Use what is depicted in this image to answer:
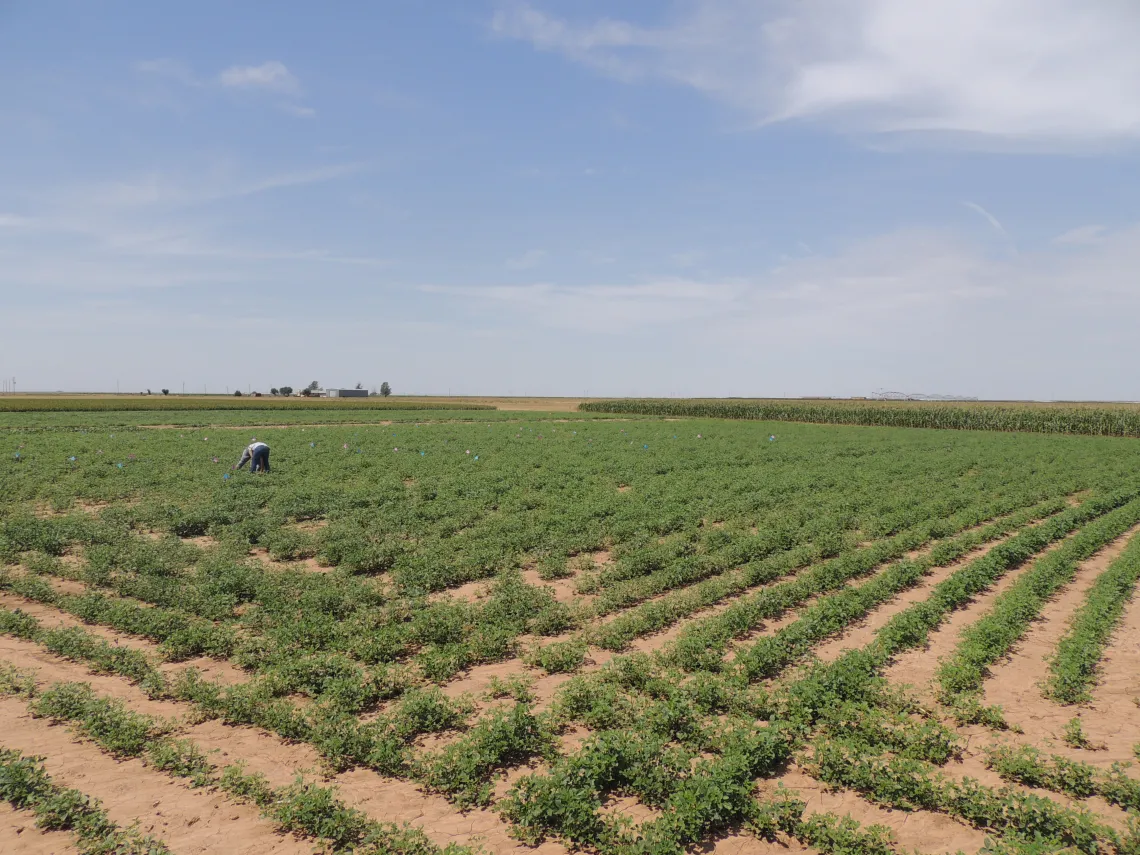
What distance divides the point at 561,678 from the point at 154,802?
14.2 ft

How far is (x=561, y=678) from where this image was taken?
323 inches

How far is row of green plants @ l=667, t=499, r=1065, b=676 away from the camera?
8.60m

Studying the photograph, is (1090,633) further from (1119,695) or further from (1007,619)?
(1119,695)

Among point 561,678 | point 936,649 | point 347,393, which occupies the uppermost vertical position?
point 347,393

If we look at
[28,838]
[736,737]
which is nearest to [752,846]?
[736,737]

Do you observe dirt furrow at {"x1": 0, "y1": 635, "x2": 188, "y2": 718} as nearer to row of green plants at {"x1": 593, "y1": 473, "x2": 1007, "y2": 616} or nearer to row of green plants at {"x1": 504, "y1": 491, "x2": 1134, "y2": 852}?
row of green plants at {"x1": 504, "y1": 491, "x2": 1134, "y2": 852}

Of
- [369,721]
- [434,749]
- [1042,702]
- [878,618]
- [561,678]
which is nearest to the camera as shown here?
→ [434,749]

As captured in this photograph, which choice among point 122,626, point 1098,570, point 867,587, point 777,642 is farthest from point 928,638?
point 122,626

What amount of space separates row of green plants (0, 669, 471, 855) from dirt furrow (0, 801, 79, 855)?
1.02 ft

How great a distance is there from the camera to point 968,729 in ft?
22.9

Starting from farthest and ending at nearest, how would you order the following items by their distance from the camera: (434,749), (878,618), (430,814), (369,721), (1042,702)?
(878,618) → (1042,702) → (369,721) → (434,749) → (430,814)

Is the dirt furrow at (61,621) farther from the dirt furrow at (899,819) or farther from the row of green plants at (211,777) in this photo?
the dirt furrow at (899,819)

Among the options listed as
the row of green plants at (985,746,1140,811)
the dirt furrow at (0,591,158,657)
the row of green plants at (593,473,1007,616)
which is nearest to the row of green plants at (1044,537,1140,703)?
the row of green plants at (985,746,1140,811)

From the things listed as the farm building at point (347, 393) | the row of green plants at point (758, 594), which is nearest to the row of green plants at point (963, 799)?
the row of green plants at point (758, 594)
